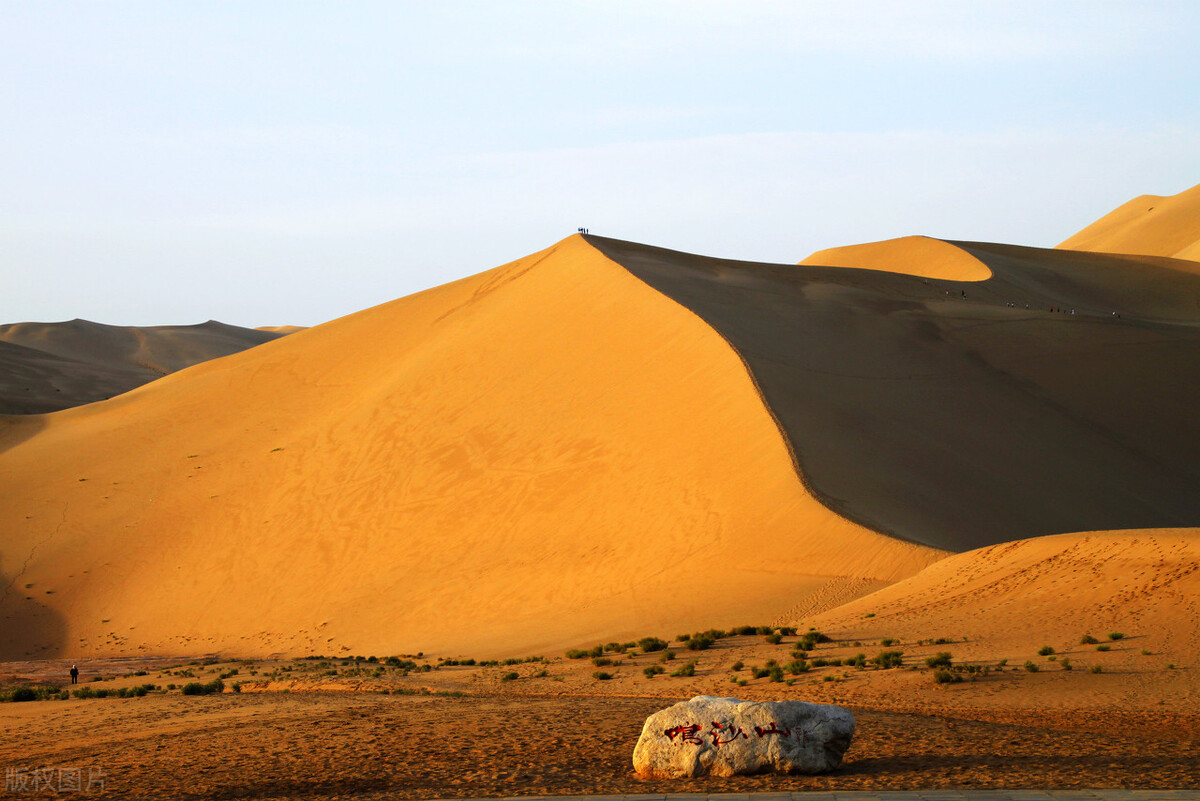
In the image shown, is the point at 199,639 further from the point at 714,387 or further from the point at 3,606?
the point at 714,387

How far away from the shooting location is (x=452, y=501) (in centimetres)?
2639

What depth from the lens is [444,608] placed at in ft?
70.9

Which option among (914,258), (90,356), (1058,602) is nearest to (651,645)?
(1058,602)

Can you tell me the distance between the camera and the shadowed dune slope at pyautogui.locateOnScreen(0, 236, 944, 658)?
20.2 metres

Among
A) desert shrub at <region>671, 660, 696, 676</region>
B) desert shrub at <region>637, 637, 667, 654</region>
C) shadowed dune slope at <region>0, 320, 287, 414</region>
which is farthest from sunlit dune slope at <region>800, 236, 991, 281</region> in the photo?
shadowed dune slope at <region>0, 320, 287, 414</region>

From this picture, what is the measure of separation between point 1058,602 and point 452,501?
15369 millimetres

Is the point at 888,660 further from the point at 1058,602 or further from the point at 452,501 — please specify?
the point at 452,501

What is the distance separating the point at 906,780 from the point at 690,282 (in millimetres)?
30064

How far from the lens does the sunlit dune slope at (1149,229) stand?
238 feet

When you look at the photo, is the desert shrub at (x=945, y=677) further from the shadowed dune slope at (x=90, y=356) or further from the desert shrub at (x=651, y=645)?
the shadowed dune slope at (x=90, y=356)

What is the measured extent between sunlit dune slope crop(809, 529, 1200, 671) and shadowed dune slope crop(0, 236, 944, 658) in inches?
72.0

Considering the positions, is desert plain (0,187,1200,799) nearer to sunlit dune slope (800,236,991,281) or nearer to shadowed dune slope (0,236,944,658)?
shadowed dune slope (0,236,944,658)

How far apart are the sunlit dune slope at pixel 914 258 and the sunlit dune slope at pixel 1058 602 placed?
31.6 meters

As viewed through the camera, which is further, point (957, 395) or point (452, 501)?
point (957, 395)
